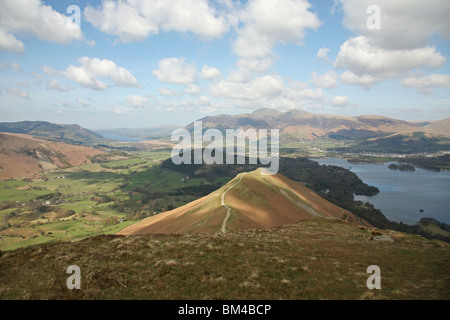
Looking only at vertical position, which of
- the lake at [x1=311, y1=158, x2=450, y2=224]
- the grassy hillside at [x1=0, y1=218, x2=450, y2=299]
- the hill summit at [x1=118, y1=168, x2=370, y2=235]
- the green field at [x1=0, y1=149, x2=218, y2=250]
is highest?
the grassy hillside at [x1=0, y1=218, x2=450, y2=299]

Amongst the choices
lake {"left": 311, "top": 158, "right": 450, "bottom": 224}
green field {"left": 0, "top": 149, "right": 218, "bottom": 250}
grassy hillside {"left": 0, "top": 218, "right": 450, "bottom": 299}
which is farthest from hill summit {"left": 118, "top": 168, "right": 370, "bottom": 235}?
lake {"left": 311, "top": 158, "right": 450, "bottom": 224}

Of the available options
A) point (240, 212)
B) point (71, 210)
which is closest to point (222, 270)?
point (240, 212)

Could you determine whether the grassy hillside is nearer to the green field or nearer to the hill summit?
the hill summit

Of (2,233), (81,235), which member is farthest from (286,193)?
(2,233)

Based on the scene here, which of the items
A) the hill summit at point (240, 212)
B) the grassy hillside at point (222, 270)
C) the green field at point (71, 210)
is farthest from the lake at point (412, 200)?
the grassy hillside at point (222, 270)

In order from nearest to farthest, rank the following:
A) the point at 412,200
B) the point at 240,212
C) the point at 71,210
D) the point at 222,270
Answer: the point at 222,270 < the point at 240,212 < the point at 71,210 < the point at 412,200

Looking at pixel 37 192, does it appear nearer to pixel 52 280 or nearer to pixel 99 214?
pixel 99 214

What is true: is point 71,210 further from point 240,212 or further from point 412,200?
point 412,200

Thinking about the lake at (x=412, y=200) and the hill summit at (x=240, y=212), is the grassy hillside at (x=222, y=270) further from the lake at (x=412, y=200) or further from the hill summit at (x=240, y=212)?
the lake at (x=412, y=200)
